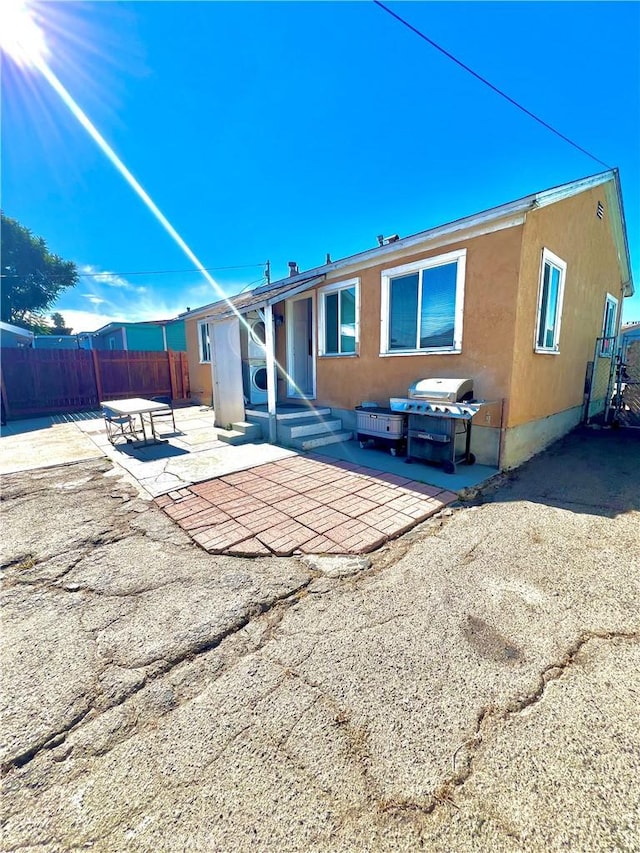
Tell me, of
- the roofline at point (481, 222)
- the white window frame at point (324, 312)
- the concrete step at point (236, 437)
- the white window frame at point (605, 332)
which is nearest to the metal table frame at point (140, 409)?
the concrete step at point (236, 437)

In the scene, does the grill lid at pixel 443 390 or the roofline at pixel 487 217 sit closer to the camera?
the roofline at pixel 487 217

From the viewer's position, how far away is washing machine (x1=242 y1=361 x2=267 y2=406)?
8344mm

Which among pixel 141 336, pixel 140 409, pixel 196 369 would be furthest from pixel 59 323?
pixel 140 409

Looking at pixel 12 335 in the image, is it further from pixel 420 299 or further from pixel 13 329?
pixel 420 299

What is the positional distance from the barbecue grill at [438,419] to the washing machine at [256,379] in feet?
13.4

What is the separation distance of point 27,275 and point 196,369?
61.4 feet

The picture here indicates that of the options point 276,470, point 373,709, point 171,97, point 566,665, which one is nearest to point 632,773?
point 566,665

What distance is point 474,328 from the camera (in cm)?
517

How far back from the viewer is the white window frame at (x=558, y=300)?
5230 mm

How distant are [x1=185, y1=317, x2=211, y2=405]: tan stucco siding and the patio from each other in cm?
499

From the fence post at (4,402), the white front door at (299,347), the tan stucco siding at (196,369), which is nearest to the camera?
the white front door at (299,347)

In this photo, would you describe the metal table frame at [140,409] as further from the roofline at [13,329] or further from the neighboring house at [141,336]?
the neighboring house at [141,336]

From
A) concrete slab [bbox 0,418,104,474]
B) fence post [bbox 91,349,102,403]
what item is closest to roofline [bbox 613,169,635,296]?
concrete slab [bbox 0,418,104,474]

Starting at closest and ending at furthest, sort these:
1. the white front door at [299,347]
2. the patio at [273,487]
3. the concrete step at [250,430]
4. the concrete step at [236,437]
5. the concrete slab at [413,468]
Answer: the patio at [273,487], the concrete slab at [413,468], the concrete step at [236,437], the concrete step at [250,430], the white front door at [299,347]
